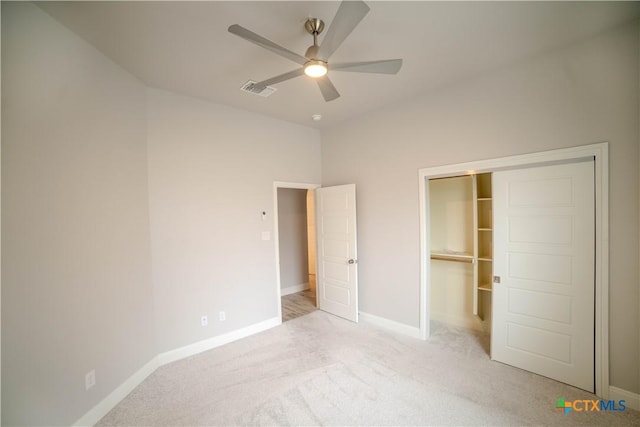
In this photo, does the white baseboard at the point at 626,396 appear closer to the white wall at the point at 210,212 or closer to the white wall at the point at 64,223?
the white wall at the point at 210,212

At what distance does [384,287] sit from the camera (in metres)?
3.67

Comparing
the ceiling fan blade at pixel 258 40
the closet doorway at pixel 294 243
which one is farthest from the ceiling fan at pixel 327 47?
the closet doorway at pixel 294 243

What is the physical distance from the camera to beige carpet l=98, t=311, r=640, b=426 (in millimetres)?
2027

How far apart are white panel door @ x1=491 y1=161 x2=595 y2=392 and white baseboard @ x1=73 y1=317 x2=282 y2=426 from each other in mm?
2891

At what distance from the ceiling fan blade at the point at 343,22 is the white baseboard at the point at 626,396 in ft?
11.3

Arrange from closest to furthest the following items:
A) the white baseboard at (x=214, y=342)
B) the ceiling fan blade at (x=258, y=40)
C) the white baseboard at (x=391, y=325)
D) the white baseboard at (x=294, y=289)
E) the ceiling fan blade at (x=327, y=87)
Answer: the ceiling fan blade at (x=258, y=40) → the ceiling fan blade at (x=327, y=87) → the white baseboard at (x=214, y=342) → the white baseboard at (x=391, y=325) → the white baseboard at (x=294, y=289)

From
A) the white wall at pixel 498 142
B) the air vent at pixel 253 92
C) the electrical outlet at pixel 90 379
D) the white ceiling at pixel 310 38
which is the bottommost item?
the electrical outlet at pixel 90 379

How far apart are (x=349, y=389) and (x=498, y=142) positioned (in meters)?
2.85

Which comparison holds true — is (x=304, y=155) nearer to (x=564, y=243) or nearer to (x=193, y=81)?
(x=193, y=81)

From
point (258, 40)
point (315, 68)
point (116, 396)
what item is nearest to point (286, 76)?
point (315, 68)

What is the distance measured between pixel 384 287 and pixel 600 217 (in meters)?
2.32

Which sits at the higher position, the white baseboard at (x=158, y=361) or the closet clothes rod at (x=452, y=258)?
the closet clothes rod at (x=452, y=258)

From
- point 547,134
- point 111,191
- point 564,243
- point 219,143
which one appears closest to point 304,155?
point 219,143

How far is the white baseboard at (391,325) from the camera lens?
11.0 ft
